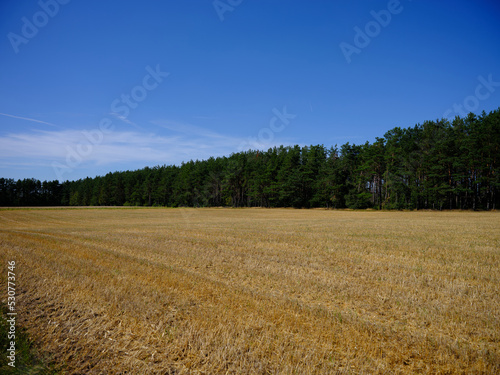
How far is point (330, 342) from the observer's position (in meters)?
4.64

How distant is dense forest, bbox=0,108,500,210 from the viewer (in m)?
59.4

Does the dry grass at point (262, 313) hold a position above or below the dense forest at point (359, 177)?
below

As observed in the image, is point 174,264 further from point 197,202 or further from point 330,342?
point 197,202

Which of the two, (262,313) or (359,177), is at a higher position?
(359,177)

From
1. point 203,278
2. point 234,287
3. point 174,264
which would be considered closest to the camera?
point 234,287

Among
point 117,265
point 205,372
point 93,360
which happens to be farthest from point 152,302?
point 117,265

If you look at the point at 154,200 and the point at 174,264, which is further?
the point at 154,200

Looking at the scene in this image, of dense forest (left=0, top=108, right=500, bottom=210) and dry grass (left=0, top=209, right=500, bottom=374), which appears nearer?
dry grass (left=0, top=209, right=500, bottom=374)

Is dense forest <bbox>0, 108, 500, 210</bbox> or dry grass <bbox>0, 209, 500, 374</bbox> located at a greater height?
dense forest <bbox>0, 108, 500, 210</bbox>

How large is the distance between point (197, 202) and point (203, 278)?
9462 centimetres

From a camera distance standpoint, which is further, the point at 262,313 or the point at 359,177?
the point at 359,177

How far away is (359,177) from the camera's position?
75.6 m

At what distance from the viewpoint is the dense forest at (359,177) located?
59.4 metres

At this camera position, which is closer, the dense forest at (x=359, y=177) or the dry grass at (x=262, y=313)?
the dry grass at (x=262, y=313)
